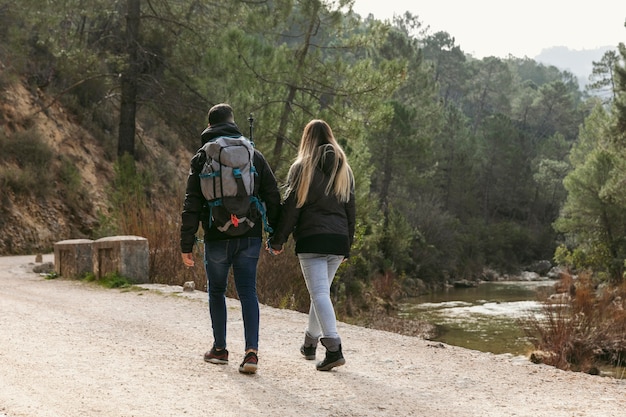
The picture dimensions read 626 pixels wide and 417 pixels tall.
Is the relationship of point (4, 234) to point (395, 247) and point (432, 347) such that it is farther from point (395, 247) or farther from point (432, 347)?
point (395, 247)

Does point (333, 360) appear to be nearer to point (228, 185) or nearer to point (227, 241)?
point (227, 241)

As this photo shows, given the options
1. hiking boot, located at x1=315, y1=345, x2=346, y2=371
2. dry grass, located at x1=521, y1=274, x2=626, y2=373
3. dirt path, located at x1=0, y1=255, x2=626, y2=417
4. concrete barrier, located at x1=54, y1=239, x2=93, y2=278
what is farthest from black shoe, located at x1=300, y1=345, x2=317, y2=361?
concrete barrier, located at x1=54, y1=239, x2=93, y2=278

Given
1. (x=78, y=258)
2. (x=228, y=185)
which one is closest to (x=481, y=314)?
(x=78, y=258)

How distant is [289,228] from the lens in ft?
18.3

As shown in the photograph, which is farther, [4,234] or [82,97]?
[82,97]

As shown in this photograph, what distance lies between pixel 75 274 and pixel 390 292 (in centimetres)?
1697

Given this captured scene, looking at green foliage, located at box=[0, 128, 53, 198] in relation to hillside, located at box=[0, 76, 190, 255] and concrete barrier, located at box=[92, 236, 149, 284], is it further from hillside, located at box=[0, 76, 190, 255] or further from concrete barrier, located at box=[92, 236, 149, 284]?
concrete barrier, located at box=[92, 236, 149, 284]

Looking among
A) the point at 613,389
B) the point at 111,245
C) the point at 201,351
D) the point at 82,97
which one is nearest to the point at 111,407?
the point at 201,351

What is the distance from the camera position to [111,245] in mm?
12008

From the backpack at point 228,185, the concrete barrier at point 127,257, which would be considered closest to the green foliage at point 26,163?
the concrete barrier at point 127,257

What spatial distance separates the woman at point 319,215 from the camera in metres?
5.55

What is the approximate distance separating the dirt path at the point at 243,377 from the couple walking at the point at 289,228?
445 millimetres

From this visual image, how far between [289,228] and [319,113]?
38.4 feet

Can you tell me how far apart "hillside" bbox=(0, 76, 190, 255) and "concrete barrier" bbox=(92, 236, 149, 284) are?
17.8 ft
